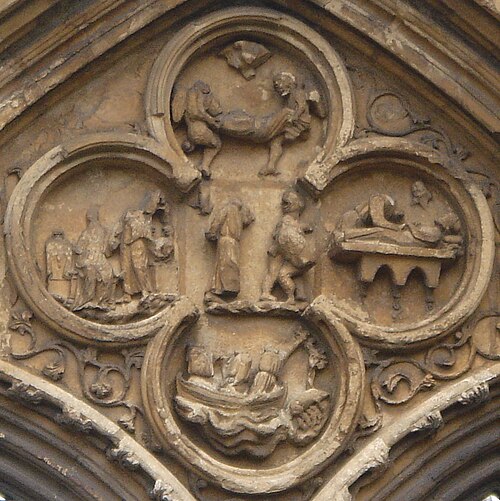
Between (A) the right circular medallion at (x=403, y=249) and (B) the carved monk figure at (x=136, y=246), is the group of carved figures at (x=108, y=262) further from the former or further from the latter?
(A) the right circular medallion at (x=403, y=249)

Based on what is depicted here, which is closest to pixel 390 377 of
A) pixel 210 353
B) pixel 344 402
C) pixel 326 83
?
pixel 344 402

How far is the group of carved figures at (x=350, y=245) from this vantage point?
395 inches

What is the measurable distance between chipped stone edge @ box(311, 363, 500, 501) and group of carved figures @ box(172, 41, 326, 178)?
1.45 m

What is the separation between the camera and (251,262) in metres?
10.1

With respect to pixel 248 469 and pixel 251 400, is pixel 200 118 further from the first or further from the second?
pixel 248 469

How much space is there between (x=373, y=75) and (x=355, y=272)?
1.07 meters

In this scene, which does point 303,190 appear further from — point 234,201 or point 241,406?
point 241,406

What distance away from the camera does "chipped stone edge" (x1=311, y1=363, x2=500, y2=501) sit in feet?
32.0

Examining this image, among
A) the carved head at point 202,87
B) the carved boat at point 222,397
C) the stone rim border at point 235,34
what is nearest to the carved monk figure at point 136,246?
the stone rim border at point 235,34

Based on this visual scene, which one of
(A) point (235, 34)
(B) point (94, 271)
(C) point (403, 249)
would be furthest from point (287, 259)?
(A) point (235, 34)

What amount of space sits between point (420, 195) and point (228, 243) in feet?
3.47

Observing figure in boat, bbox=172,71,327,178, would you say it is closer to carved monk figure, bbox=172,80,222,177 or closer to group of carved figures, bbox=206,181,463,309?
carved monk figure, bbox=172,80,222,177

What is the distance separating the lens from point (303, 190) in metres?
10.3

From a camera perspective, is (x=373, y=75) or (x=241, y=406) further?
(x=373, y=75)
